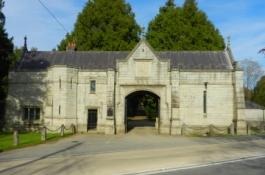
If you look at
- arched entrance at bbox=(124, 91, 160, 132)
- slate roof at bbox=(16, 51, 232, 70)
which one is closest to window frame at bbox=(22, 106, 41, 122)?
slate roof at bbox=(16, 51, 232, 70)

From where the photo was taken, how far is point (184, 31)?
58.7m

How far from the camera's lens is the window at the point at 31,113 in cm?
4125

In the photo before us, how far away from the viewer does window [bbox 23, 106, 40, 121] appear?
4125 centimetres

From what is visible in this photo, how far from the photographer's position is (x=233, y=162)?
1930 centimetres

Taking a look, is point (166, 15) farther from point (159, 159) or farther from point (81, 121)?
→ point (159, 159)

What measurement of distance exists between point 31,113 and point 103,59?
876 centimetres

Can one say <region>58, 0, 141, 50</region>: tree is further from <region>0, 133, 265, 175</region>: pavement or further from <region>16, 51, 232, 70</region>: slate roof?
<region>0, 133, 265, 175</region>: pavement

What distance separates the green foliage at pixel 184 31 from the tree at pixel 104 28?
306 cm

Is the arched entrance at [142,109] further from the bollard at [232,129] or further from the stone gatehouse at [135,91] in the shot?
the bollard at [232,129]

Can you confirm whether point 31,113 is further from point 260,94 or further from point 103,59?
point 260,94

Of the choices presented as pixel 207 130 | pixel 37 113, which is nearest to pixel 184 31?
pixel 207 130

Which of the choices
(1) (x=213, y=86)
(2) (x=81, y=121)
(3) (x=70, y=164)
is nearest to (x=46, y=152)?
(3) (x=70, y=164)

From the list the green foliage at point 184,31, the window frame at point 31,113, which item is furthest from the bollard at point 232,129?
the green foliage at point 184,31

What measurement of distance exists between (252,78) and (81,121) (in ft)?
193
